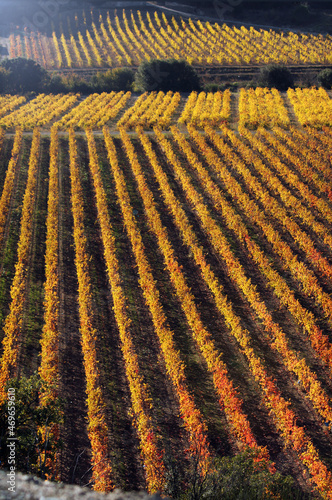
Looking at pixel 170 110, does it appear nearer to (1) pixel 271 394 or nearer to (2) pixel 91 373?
(2) pixel 91 373

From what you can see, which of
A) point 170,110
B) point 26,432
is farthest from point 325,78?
point 26,432

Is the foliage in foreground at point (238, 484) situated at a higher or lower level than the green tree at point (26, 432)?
lower

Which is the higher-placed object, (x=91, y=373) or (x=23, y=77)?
(x=23, y=77)

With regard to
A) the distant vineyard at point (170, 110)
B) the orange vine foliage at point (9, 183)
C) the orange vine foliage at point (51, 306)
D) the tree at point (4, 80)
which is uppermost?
the tree at point (4, 80)

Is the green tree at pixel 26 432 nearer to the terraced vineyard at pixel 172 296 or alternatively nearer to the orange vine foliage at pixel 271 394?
the terraced vineyard at pixel 172 296

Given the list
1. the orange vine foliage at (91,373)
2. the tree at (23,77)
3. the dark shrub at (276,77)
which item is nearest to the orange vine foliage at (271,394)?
the orange vine foliage at (91,373)

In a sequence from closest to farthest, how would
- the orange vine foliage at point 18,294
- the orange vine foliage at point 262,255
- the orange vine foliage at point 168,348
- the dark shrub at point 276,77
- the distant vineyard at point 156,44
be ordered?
the orange vine foliage at point 168,348 < the orange vine foliage at point 262,255 < the orange vine foliage at point 18,294 < the dark shrub at point 276,77 < the distant vineyard at point 156,44
